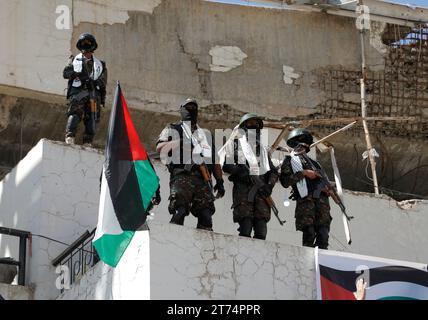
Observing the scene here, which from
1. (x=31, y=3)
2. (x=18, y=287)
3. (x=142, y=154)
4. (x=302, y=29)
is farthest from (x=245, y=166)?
(x=302, y=29)

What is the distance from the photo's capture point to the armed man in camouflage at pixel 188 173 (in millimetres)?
13078

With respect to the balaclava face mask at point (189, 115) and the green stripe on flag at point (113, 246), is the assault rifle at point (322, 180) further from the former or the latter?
the green stripe on flag at point (113, 246)

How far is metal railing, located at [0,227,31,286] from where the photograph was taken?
14.5 meters

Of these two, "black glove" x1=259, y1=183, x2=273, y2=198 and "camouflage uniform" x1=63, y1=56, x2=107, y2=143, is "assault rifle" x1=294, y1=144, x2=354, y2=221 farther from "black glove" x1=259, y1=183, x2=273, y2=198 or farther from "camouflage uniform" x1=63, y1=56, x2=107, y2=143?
"camouflage uniform" x1=63, y1=56, x2=107, y2=143

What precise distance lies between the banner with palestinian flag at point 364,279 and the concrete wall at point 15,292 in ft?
10.5

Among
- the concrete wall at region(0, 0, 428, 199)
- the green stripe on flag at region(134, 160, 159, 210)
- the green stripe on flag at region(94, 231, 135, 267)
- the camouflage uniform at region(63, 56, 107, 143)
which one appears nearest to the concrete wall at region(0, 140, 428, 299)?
the camouflage uniform at region(63, 56, 107, 143)

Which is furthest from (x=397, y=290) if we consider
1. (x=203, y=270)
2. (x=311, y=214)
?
(x=203, y=270)

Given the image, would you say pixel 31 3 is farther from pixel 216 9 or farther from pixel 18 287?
pixel 18 287

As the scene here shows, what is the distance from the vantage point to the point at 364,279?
13.0 m

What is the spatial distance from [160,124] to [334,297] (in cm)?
694

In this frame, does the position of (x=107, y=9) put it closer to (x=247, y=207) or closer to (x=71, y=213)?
(x=71, y=213)

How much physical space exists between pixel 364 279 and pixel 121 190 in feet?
7.88

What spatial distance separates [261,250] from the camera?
12.8m

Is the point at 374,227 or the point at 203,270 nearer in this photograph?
the point at 203,270
